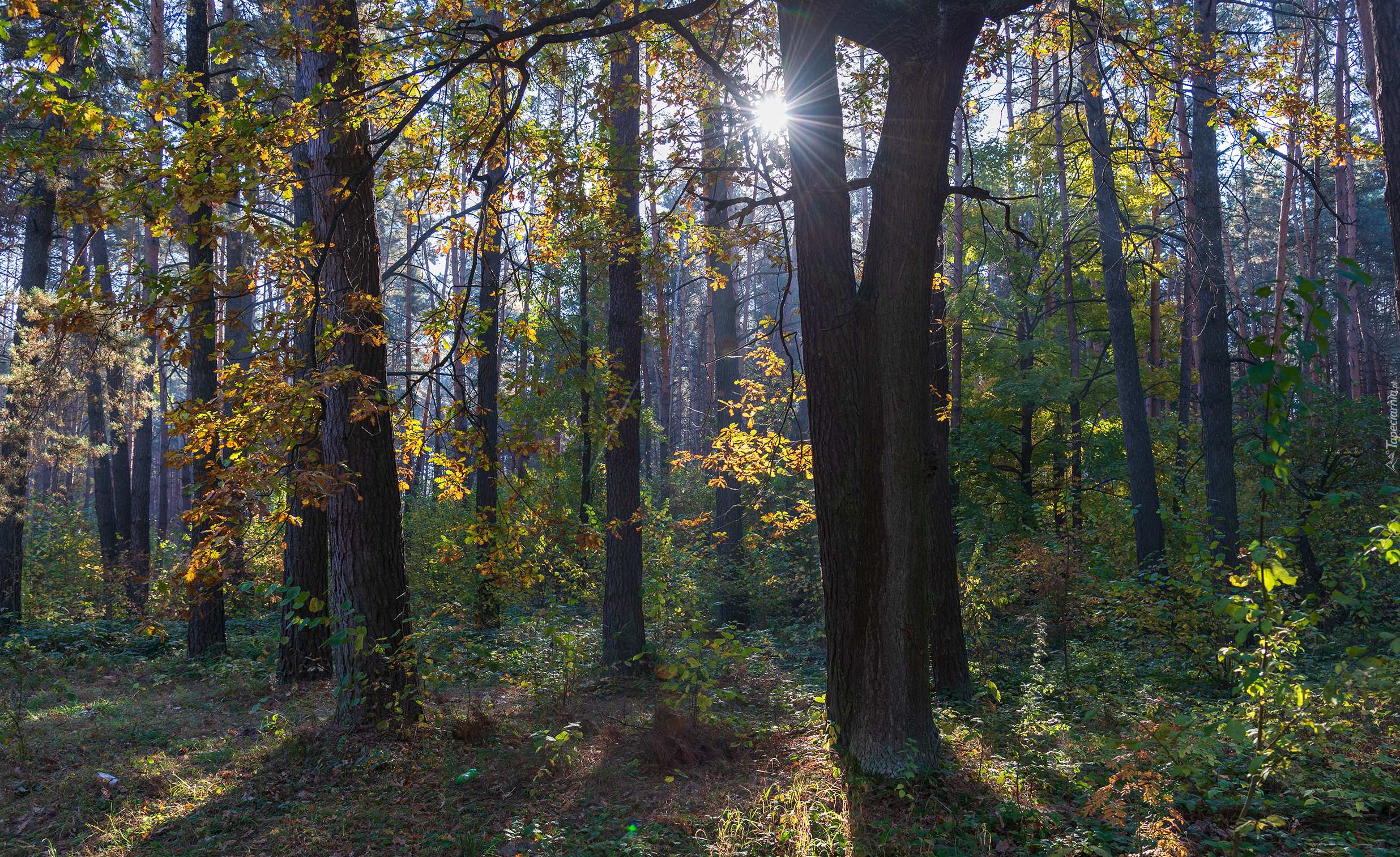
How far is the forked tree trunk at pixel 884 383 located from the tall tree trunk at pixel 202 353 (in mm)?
3757

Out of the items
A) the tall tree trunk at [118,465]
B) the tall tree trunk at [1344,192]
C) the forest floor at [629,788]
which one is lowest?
the forest floor at [629,788]

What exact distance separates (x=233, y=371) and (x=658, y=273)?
14.8ft

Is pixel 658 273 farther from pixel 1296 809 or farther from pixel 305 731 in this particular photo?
pixel 1296 809

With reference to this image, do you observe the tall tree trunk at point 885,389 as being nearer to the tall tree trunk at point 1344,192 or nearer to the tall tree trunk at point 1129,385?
the tall tree trunk at point 1129,385

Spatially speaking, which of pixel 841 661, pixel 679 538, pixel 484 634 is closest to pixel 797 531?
pixel 679 538

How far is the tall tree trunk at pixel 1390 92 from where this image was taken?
5117 mm

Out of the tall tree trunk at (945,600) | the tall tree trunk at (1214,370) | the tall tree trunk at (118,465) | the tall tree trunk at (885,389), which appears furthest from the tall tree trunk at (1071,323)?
the tall tree trunk at (118,465)

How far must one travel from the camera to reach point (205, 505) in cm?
395

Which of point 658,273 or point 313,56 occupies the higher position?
point 313,56

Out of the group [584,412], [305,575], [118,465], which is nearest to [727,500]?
[584,412]

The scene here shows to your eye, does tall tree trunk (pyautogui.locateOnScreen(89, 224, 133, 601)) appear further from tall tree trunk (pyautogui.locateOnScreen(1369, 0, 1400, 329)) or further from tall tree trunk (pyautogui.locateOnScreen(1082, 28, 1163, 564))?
tall tree trunk (pyautogui.locateOnScreen(1082, 28, 1163, 564))

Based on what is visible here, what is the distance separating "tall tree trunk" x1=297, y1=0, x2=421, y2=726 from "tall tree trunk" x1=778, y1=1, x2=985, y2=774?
360 cm

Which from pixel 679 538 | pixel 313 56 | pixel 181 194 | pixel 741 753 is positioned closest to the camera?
pixel 181 194

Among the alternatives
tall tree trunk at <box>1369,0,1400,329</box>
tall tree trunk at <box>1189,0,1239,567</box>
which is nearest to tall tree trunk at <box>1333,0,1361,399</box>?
tall tree trunk at <box>1189,0,1239,567</box>
